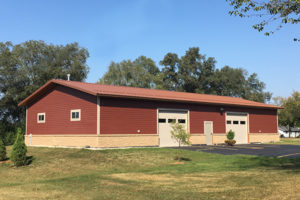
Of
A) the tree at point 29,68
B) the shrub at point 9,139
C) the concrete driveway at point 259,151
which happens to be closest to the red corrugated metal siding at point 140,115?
the concrete driveway at point 259,151

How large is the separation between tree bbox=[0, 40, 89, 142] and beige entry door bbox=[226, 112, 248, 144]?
98.4ft

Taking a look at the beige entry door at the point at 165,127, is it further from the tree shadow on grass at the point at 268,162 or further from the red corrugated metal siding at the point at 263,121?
the red corrugated metal siding at the point at 263,121

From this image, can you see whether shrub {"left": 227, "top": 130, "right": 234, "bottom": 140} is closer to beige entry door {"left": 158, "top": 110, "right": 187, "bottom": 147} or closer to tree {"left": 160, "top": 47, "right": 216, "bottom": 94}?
beige entry door {"left": 158, "top": 110, "right": 187, "bottom": 147}

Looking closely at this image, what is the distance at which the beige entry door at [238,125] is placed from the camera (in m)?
33.4

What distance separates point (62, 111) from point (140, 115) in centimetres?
676

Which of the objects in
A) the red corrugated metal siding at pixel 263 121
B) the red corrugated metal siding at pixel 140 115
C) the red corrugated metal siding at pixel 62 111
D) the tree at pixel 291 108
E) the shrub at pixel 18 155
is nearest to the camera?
the shrub at pixel 18 155

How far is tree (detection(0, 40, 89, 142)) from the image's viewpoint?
165 feet

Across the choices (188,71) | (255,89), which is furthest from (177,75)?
(255,89)

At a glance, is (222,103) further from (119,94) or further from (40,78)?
(40,78)

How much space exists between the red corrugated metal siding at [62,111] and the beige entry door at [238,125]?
15359 mm

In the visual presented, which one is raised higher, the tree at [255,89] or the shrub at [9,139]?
the tree at [255,89]

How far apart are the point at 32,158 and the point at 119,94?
24.8 ft

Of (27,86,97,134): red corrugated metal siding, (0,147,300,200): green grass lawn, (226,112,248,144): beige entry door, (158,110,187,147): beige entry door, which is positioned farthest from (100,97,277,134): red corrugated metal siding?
(0,147,300,200): green grass lawn

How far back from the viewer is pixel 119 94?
24.3 metres
